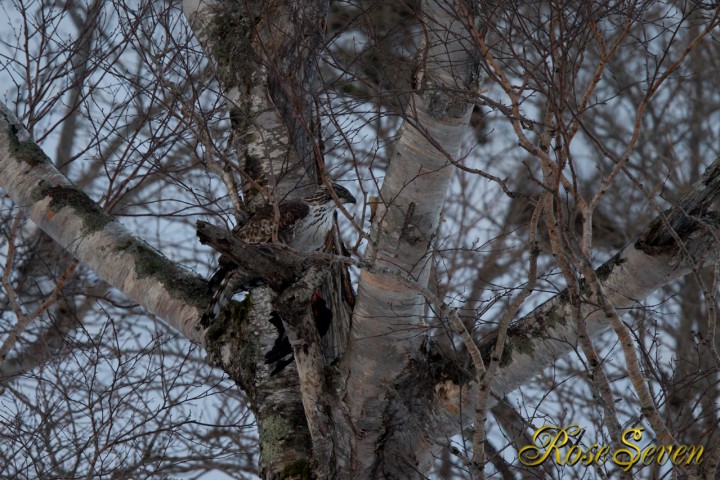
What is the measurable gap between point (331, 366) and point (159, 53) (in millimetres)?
2065

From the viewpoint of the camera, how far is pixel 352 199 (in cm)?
578

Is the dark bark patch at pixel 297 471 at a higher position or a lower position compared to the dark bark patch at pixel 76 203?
lower

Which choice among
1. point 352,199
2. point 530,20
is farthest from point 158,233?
point 530,20

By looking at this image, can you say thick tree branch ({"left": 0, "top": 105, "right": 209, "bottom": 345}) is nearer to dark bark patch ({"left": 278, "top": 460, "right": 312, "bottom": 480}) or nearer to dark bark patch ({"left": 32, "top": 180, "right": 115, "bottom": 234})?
dark bark patch ({"left": 32, "top": 180, "right": 115, "bottom": 234})

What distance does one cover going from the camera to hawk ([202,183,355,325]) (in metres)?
4.60

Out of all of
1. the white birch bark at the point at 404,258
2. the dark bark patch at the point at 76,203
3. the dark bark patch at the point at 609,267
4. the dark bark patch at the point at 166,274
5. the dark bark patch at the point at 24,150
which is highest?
the dark bark patch at the point at 24,150

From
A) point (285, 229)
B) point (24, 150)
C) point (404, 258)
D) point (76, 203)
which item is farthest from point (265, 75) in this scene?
point (404, 258)

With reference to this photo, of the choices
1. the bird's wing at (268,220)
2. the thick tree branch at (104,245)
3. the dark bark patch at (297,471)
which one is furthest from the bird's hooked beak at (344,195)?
the dark bark patch at (297,471)

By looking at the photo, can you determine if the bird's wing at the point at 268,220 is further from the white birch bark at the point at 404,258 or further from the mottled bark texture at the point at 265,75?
the white birch bark at the point at 404,258

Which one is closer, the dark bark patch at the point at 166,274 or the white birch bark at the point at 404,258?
the white birch bark at the point at 404,258

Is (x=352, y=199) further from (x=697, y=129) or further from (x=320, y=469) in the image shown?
(x=697, y=129)

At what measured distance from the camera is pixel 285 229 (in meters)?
5.16

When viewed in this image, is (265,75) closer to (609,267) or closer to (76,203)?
(76,203)

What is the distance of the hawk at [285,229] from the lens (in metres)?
4.60
